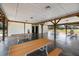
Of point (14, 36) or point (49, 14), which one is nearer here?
point (14, 36)

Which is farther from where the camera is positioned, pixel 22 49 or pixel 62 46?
pixel 62 46

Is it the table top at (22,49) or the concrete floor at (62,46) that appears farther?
the concrete floor at (62,46)

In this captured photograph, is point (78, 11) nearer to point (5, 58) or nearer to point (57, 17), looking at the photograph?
point (57, 17)

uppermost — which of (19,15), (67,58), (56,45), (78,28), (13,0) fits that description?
(19,15)

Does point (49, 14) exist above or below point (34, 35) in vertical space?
above

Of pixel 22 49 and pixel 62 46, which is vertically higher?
pixel 22 49

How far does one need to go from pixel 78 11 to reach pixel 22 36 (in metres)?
1.69

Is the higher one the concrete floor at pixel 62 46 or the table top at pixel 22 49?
the table top at pixel 22 49

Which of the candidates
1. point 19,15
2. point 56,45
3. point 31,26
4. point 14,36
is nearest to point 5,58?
point 31,26

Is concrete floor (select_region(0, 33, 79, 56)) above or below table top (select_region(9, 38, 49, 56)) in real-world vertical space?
below

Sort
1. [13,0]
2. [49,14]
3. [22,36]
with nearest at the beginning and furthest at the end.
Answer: [13,0], [22,36], [49,14]

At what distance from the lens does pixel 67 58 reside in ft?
2.94

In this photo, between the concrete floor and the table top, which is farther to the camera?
the concrete floor

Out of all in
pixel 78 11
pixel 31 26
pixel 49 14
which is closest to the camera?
pixel 31 26
